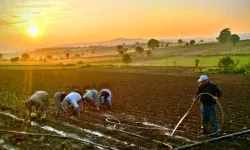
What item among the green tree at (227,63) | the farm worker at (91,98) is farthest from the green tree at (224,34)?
the farm worker at (91,98)

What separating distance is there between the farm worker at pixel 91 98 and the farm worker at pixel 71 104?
4.26 ft

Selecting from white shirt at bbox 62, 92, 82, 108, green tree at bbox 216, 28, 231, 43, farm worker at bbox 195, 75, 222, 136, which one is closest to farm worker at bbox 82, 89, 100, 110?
white shirt at bbox 62, 92, 82, 108

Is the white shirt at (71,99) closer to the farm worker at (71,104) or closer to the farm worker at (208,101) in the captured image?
the farm worker at (71,104)

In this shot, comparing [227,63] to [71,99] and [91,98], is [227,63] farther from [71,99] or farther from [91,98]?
[71,99]

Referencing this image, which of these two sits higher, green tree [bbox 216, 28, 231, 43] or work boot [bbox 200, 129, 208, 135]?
green tree [bbox 216, 28, 231, 43]

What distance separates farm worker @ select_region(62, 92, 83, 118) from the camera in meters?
13.6

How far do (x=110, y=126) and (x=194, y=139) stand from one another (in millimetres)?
3668

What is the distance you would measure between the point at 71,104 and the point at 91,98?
2.20 m

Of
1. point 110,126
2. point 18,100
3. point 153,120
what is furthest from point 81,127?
point 18,100

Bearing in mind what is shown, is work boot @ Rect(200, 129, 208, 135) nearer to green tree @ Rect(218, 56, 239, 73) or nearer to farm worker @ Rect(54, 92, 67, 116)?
farm worker @ Rect(54, 92, 67, 116)

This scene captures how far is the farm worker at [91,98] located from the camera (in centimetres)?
1565

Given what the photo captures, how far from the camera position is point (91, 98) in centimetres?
1577

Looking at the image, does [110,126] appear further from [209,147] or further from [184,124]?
[209,147]

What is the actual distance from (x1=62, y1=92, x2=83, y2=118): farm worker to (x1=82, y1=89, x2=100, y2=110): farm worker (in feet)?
4.26
